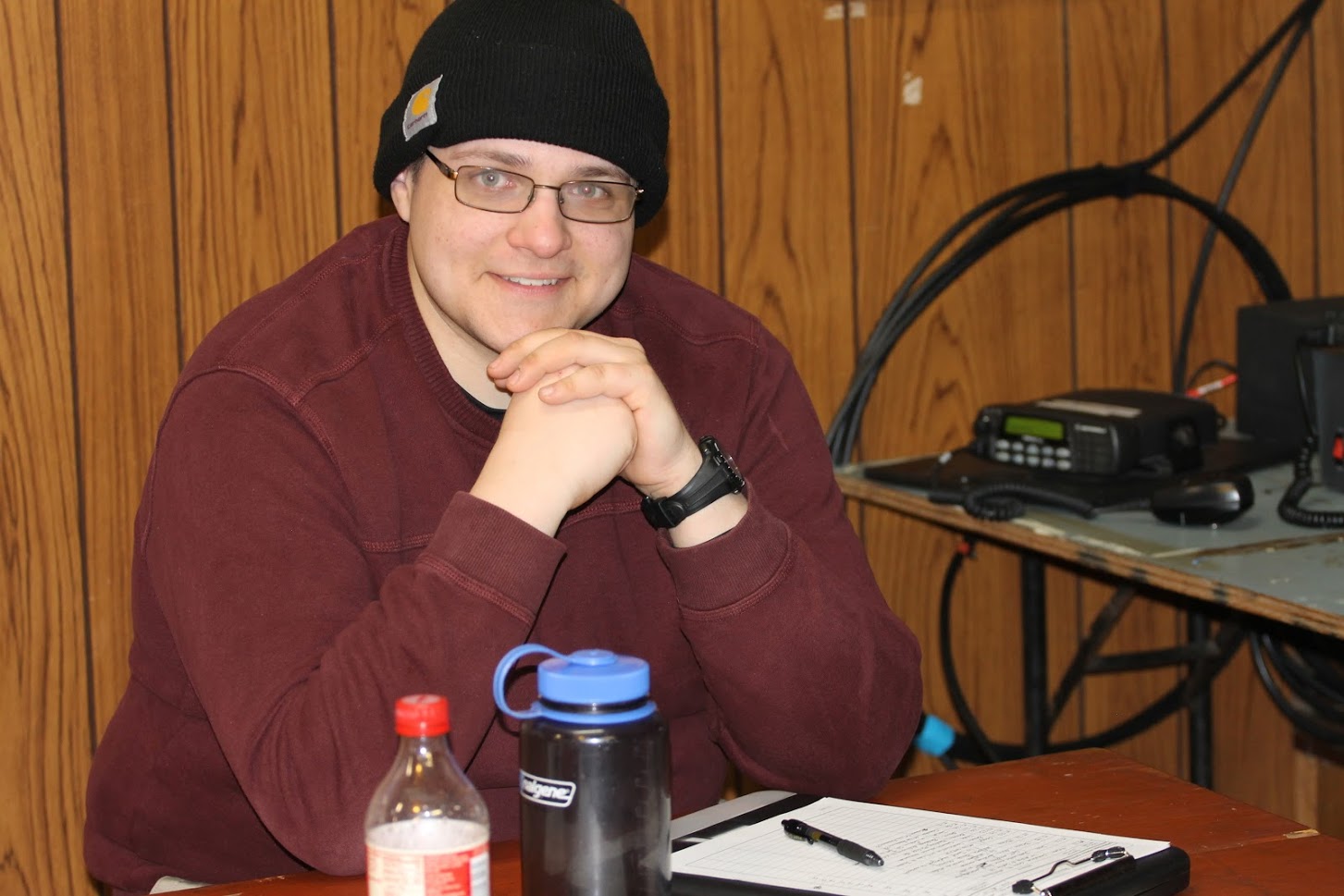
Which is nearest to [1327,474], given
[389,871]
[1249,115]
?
[1249,115]

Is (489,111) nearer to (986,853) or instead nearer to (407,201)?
(407,201)

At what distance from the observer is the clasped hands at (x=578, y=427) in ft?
3.86

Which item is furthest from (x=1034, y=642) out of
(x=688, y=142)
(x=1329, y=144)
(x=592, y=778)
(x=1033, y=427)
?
(x=592, y=778)

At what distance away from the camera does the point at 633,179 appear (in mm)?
1430

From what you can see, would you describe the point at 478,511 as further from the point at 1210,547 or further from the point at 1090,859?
the point at 1210,547

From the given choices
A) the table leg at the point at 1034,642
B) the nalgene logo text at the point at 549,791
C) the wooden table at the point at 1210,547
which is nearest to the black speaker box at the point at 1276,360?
the wooden table at the point at 1210,547

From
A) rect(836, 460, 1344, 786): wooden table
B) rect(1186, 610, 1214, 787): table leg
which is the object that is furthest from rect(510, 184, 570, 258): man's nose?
rect(1186, 610, 1214, 787): table leg

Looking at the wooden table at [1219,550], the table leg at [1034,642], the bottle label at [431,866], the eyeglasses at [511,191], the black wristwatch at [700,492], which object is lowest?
the table leg at [1034,642]

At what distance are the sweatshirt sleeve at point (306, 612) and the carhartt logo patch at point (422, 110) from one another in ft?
0.95

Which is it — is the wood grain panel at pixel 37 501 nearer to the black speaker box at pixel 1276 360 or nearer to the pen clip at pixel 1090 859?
the pen clip at pixel 1090 859

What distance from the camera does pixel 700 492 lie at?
1.26 m

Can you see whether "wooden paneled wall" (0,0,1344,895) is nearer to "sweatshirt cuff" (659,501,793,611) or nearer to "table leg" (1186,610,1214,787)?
"table leg" (1186,610,1214,787)

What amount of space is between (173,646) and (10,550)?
2.72 ft

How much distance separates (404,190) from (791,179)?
1.17 metres
